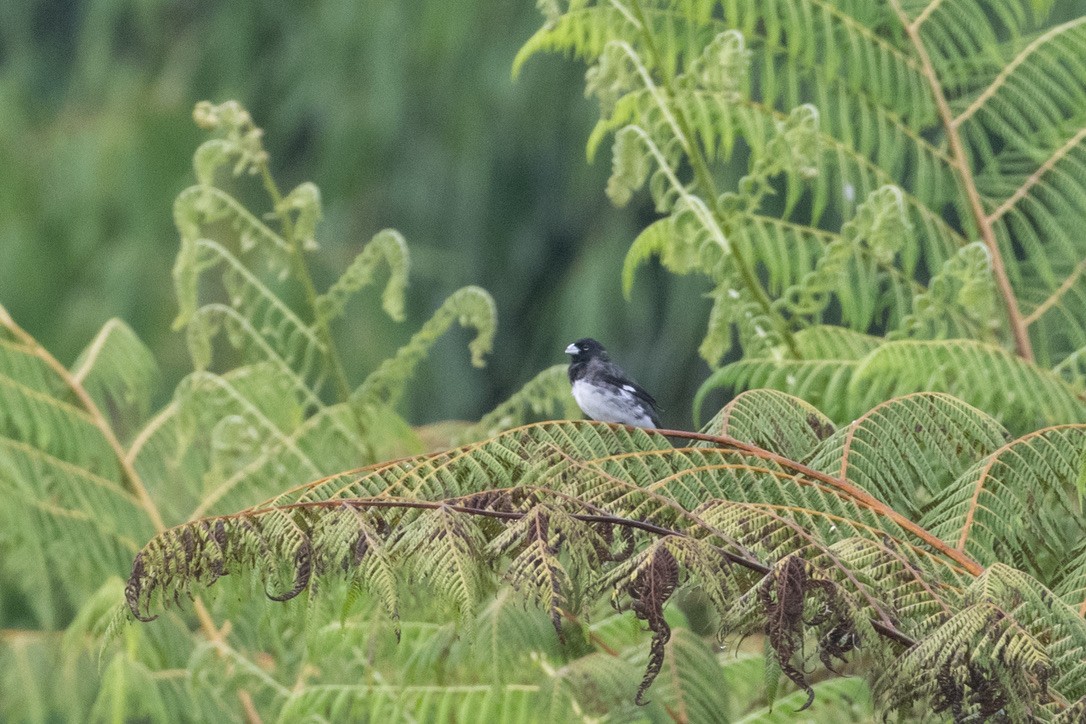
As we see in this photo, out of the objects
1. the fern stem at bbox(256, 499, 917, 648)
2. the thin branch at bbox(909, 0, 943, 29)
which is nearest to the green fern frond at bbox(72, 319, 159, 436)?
the fern stem at bbox(256, 499, 917, 648)

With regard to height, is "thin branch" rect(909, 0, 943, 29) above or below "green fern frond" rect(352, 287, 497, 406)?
above

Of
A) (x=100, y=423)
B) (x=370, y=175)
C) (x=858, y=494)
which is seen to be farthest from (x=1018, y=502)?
(x=370, y=175)

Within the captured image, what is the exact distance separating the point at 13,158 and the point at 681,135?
464cm

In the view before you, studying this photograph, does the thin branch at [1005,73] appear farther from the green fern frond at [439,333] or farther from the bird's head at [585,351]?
the green fern frond at [439,333]

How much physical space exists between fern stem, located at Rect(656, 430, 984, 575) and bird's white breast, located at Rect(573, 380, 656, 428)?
52.8 inches

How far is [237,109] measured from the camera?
132 inches

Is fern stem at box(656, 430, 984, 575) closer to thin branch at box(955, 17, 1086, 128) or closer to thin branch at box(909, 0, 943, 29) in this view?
thin branch at box(955, 17, 1086, 128)

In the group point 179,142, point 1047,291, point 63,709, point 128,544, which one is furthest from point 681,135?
point 179,142

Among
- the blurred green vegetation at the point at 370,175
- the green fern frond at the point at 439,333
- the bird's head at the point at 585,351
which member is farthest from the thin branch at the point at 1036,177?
the blurred green vegetation at the point at 370,175

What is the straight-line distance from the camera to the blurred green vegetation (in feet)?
21.0

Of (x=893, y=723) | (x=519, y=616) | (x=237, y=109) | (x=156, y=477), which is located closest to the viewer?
(x=893, y=723)

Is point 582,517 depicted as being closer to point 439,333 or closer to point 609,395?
point 439,333

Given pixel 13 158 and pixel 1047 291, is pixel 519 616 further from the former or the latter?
pixel 13 158

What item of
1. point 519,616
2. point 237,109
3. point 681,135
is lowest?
point 519,616
